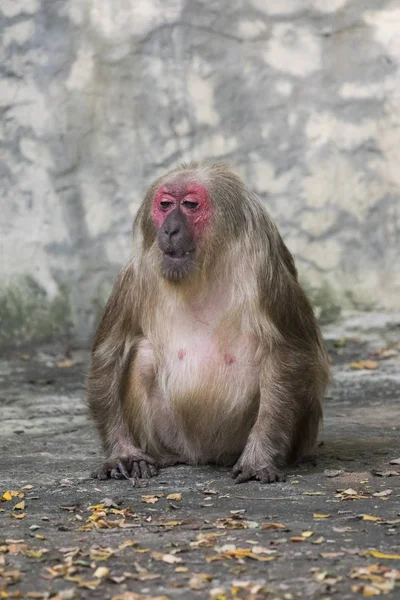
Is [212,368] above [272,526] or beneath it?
above

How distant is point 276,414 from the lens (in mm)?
6199

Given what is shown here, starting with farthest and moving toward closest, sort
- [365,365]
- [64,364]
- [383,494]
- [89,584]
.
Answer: [64,364]
[365,365]
[383,494]
[89,584]

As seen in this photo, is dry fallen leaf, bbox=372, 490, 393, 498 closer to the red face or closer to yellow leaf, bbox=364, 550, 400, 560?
yellow leaf, bbox=364, 550, 400, 560

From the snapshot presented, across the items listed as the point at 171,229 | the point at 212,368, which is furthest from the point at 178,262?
the point at 212,368

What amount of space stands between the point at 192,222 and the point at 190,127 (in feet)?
17.9

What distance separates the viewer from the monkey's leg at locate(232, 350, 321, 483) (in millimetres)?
6121

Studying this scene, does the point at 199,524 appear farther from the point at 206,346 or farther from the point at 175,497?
the point at 206,346

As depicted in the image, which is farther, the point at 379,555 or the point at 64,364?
the point at 64,364

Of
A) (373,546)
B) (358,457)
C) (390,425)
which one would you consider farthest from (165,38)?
(373,546)

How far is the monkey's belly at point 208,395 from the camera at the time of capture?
6340 millimetres

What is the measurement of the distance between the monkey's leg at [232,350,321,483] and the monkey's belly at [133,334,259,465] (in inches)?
5.6

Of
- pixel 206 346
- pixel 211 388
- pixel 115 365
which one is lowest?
pixel 211 388

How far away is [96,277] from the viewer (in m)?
11.5

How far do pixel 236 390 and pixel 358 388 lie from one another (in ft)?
10.2
